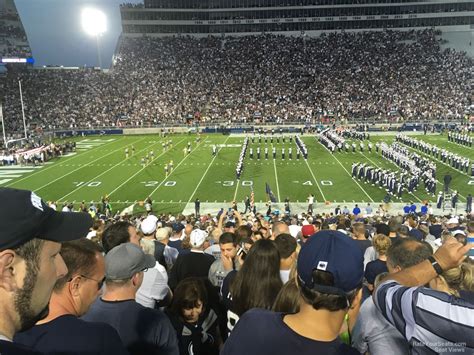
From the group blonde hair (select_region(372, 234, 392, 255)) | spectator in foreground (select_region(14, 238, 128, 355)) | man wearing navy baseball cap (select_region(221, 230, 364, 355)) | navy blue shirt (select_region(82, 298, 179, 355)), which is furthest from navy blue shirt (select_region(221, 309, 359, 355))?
blonde hair (select_region(372, 234, 392, 255))

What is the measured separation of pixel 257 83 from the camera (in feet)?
188

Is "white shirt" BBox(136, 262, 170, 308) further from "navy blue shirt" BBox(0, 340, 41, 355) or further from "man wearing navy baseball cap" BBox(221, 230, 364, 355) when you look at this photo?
"navy blue shirt" BBox(0, 340, 41, 355)

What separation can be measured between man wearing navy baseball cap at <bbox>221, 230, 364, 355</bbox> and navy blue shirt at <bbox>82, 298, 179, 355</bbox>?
31.4 inches

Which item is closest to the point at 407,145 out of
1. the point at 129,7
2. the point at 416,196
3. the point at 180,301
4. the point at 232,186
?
the point at 416,196

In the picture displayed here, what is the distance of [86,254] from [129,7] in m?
71.8

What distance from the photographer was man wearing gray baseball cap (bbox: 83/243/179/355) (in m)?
2.60

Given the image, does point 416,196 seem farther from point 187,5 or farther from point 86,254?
point 187,5

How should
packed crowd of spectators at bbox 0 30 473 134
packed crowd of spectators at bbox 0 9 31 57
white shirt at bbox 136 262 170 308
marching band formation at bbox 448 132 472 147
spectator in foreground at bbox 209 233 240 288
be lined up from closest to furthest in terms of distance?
white shirt at bbox 136 262 170 308 < spectator in foreground at bbox 209 233 240 288 < marching band formation at bbox 448 132 472 147 < packed crowd of spectators at bbox 0 30 473 134 < packed crowd of spectators at bbox 0 9 31 57

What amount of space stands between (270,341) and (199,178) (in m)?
23.6

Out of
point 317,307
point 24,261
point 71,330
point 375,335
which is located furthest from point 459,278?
point 24,261

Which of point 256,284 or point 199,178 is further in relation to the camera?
point 199,178

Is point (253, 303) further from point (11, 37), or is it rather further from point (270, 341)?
point (11, 37)

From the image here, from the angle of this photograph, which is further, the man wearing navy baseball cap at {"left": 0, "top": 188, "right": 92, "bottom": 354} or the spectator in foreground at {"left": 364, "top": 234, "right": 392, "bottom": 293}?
the spectator in foreground at {"left": 364, "top": 234, "right": 392, "bottom": 293}

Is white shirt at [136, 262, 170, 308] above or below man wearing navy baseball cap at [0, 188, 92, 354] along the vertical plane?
below
